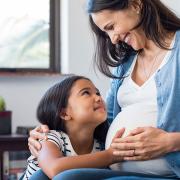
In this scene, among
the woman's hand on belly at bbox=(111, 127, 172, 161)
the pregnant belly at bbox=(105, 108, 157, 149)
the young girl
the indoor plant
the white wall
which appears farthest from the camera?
the white wall

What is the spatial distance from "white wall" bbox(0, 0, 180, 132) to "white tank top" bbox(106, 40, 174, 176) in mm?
1073

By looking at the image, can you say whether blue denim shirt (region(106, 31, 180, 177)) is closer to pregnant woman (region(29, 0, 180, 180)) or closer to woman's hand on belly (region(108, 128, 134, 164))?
pregnant woman (region(29, 0, 180, 180))

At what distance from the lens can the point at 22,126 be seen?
7.34 feet

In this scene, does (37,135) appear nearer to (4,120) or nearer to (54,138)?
(54,138)

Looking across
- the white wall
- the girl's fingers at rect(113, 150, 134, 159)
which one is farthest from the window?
the girl's fingers at rect(113, 150, 134, 159)

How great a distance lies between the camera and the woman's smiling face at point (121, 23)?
1.31 metres

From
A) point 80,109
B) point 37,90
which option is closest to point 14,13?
point 37,90

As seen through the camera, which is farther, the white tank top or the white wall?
the white wall

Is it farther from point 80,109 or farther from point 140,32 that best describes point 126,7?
point 80,109

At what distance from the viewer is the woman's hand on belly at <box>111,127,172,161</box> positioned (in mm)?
1149

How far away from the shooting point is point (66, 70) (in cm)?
246

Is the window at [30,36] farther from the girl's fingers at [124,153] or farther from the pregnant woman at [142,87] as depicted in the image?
the girl's fingers at [124,153]

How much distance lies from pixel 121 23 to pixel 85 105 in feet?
0.92

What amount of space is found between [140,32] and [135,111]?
0.85 ft
